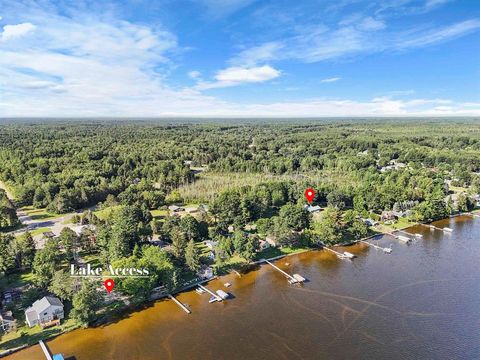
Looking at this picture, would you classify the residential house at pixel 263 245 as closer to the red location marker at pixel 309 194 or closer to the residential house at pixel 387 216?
the red location marker at pixel 309 194

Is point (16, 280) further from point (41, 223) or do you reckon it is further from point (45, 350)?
point (41, 223)

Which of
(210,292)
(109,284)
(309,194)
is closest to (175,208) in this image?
(309,194)

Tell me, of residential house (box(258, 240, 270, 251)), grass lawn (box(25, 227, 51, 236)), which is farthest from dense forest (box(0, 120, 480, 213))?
residential house (box(258, 240, 270, 251))

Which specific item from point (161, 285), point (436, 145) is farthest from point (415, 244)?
point (436, 145)

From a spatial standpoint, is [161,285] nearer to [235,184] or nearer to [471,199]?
[235,184]

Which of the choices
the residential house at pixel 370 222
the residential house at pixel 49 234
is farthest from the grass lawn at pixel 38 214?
the residential house at pixel 370 222

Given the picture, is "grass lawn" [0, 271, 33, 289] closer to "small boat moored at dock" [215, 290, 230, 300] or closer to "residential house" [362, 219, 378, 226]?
"small boat moored at dock" [215, 290, 230, 300]
